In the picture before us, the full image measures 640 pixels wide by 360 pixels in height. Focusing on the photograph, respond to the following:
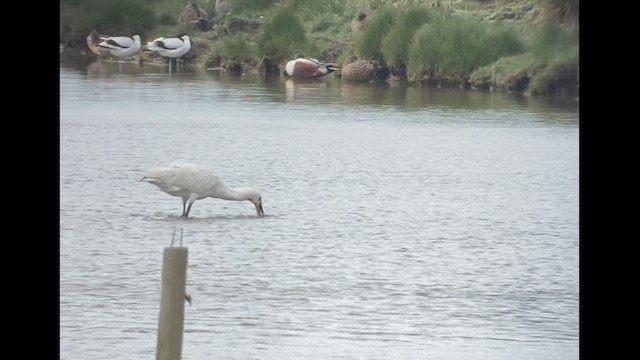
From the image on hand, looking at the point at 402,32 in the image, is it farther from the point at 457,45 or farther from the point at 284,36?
the point at 284,36

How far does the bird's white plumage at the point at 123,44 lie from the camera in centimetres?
736

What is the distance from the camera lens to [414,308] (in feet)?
17.9

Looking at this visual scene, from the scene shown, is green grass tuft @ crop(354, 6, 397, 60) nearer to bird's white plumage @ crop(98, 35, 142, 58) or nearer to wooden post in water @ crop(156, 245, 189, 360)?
bird's white plumage @ crop(98, 35, 142, 58)

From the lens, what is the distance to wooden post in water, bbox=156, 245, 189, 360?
10.8 ft

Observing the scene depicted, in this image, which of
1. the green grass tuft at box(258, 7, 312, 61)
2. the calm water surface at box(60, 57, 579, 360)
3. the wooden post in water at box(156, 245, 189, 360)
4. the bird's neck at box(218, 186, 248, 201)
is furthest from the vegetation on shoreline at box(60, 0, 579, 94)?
the wooden post in water at box(156, 245, 189, 360)

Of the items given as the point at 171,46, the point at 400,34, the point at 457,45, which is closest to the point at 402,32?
the point at 400,34

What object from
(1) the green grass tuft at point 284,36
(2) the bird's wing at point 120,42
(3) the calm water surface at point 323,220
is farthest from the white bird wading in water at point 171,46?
(1) the green grass tuft at point 284,36

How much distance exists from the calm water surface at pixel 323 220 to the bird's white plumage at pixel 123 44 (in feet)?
0.39

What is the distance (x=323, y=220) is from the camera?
676 cm

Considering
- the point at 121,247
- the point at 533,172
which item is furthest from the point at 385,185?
the point at 121,247

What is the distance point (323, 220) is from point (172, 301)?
3.41 metres

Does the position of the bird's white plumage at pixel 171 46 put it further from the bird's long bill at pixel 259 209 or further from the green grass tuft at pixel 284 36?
the bird's long bill at pixel 259 209

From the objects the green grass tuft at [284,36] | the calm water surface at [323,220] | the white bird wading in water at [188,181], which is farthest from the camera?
the green grass tuft at [284,36]
